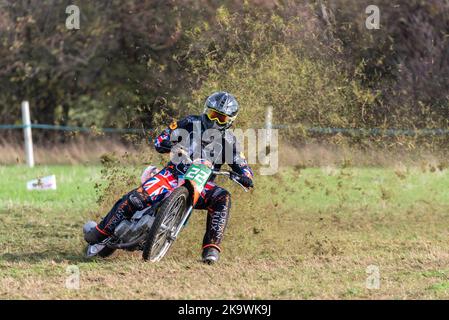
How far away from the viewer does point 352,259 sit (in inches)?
423

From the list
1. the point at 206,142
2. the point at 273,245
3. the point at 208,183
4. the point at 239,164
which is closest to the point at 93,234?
the point at 208,183

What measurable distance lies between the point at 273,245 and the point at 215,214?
1.77 m

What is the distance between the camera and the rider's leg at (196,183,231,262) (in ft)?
33.8

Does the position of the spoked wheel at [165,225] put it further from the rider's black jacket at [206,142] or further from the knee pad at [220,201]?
the rider's black jacket at [206,142]

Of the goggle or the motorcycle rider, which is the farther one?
the goggle

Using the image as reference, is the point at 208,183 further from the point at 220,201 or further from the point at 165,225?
the point at 165,225

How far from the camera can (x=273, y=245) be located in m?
11.9

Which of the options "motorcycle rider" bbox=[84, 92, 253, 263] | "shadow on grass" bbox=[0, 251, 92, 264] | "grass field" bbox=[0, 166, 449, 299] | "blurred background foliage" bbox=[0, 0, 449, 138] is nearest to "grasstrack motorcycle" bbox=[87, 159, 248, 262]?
"motorcycle rider" bbox=[84, 92, 253, 263]

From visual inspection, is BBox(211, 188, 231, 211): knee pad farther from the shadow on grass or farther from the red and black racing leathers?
the shadow on grass

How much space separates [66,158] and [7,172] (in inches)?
149

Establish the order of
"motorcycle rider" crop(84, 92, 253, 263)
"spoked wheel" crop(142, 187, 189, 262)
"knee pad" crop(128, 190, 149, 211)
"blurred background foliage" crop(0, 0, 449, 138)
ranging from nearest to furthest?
"spoked wheel" crop(142, 187, 189, 262) < "knee pad" crop(128, 190, 149, 211) < "motorcycle rider" crop(84, 92, 253, 263) < "blurred background foliage" crop(0, 0, 449, 138)

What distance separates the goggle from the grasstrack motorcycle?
525 mm

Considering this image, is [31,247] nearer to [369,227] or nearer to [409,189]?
[369,227]
